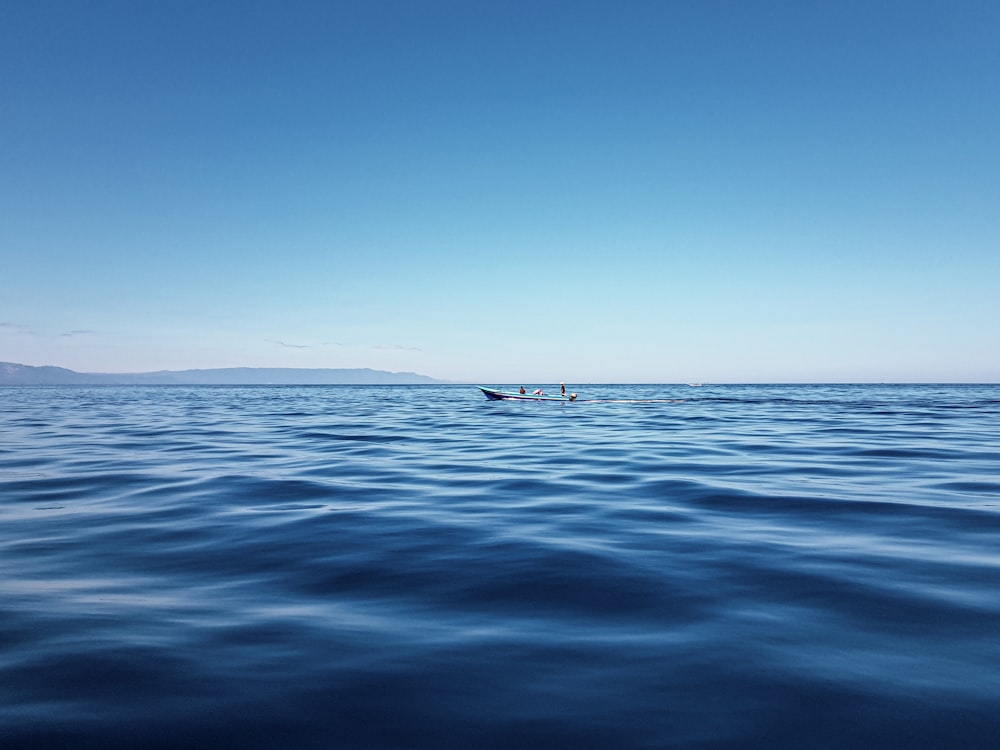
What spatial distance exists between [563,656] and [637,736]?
87cm

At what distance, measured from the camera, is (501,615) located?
4.37 m

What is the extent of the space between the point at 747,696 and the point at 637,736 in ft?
2.54

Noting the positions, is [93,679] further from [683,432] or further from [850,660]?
[683,432]

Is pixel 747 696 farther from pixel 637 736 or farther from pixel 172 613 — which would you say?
pixel 172 613

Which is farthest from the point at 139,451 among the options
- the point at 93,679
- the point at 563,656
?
the point at 563,656

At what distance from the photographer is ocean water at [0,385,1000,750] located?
2945 mm

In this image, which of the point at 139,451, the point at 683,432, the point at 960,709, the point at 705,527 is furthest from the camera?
the point at 683,432

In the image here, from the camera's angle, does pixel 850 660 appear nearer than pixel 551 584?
Yes

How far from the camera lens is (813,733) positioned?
2.83 m

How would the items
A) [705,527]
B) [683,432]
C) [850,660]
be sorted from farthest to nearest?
1. [683,432]
2. [705,527]
3. [850,660]

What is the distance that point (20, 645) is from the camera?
148 inches

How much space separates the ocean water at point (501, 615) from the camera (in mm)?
2945

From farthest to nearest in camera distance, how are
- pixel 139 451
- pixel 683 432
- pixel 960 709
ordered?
1. pixel 683 432
2. pixel 139 451
3. pixel 960 709

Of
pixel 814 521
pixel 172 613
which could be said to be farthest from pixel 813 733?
pixel 814 521
